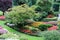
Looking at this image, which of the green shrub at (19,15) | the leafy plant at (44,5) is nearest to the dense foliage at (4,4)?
the leafy plant at (44,5)

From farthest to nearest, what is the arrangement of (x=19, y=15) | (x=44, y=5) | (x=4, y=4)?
(x=4, y=4), (x=44, y=5), (x=19, y=15)

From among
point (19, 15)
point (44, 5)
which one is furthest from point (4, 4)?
point (19, 15)

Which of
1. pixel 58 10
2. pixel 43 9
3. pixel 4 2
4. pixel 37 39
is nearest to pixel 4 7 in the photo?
pixel 4 2

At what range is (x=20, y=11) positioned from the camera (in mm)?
27312

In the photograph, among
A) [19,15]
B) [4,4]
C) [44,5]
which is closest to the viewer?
[19,15]

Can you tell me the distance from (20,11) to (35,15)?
1758 millimetres

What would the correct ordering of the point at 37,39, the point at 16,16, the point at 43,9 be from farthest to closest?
the point at 43,9, the point at 16,16, the point at 37,39

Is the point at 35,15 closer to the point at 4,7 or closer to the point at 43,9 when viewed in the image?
the point at 43,9

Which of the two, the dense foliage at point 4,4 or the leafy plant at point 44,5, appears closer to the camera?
the leafy plant at point 44,5

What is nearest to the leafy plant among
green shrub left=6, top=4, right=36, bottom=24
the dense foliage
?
the dense foliage

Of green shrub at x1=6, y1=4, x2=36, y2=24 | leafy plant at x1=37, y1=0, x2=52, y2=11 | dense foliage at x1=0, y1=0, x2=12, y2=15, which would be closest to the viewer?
green shrub at x1=6, y1=4, x2=36, y2=24

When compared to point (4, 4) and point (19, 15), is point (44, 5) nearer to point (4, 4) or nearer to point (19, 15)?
point (4, 4)

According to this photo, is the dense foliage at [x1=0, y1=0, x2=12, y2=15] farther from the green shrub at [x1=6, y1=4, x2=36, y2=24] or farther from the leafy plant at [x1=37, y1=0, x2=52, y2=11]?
the green shrub at [x1=6, y1=4, x2=36, y2=24]

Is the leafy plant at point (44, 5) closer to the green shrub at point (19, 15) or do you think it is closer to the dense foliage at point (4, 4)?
the dense foliage at point (4, 4)
